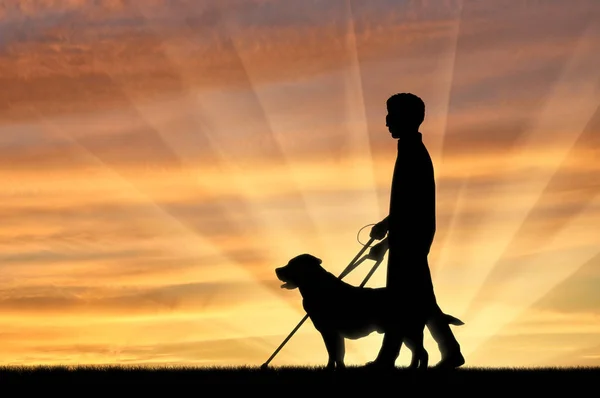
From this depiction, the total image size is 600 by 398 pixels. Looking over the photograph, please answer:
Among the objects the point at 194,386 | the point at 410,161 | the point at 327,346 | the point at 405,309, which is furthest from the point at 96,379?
the point at 410,161

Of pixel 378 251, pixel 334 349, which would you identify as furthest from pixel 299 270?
pixel 378 251

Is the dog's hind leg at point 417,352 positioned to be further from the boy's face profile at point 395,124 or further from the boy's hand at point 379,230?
the boy's face profile at point 395,124

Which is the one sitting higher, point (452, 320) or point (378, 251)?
point (378, 251)

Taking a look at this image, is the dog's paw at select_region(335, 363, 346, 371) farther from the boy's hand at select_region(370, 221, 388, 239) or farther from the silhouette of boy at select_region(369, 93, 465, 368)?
the boy's hand at select_region(370, 221, 388, 239)

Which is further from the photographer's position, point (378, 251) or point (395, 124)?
point (378, 251)

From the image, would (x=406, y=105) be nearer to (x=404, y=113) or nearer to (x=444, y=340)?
(x=404, y=113)

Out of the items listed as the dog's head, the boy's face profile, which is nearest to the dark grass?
the dog's head

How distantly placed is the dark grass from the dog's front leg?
20 centimetres

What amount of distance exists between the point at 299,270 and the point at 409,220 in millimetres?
2082

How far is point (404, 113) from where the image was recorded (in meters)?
11.1

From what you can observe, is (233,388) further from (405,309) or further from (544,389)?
(544,389)

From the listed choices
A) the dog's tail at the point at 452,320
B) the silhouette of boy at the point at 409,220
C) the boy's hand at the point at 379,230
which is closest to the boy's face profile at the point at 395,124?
the silhouette of boy at the point at 409,220

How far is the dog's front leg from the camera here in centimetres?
1226

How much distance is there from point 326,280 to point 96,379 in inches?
123
